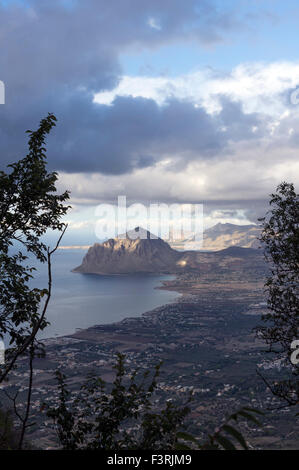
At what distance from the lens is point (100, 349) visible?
96188 mm

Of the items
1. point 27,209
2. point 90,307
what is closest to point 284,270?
point 27,209

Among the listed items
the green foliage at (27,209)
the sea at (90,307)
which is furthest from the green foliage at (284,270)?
the sea at (90,307)

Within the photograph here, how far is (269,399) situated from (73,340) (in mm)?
60925

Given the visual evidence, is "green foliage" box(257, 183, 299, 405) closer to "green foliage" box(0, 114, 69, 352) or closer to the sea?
"green foliage" box(0, 114, 69, 352)

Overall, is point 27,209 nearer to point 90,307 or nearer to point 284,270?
point 284,270

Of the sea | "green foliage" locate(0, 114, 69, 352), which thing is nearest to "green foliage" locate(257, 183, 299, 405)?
"green foliage" locate(0, 114, 69, 352)

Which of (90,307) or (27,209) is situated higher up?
(27,209)

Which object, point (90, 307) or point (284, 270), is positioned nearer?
point (284, 270)

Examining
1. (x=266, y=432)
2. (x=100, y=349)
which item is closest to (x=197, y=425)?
(x=266, y=432)

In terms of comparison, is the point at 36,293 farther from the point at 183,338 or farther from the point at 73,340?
the point at 183,338

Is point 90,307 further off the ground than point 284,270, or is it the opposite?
point 284,270

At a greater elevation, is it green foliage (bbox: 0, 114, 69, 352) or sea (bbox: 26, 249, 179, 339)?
green foliage (bbox: 0, 114, 69, 352)

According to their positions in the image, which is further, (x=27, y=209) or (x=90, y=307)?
(x=90, y=307)

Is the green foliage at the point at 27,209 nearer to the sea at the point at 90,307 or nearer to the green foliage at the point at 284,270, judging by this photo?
the green foliage at the point at 284,270
